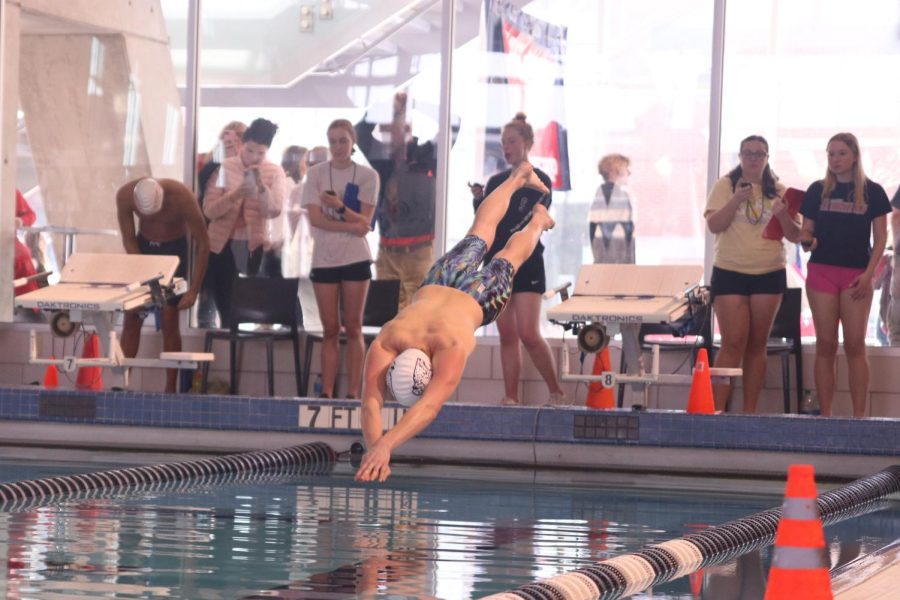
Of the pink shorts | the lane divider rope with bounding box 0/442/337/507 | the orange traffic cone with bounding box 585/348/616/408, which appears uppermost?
the pink shorts

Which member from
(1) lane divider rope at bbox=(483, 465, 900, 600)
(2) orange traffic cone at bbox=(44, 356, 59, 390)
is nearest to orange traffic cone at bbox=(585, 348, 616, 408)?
(1) lane divider rope at bbox=(483, 465, 900, 600)

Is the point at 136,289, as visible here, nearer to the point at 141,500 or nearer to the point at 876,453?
the point at 141,500

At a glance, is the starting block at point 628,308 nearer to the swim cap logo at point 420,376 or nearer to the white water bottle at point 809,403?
the white water bottle at point 809,403

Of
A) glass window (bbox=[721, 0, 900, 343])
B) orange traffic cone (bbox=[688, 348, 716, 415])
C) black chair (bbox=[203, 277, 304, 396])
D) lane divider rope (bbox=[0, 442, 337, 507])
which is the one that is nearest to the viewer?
lane divider rope (bbox=[0, 442, 337, 507])

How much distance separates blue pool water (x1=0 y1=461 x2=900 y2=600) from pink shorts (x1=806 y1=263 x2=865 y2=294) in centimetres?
131

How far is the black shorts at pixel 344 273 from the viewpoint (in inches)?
339

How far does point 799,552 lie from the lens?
9.43ft

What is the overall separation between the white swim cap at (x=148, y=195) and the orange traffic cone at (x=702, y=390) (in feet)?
11.6

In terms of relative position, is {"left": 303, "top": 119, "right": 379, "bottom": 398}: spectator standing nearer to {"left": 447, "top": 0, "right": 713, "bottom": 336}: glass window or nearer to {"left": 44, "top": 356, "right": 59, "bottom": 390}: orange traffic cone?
{"left": 447, "top": 0, "right": 713, "bottom": 336}: glass window

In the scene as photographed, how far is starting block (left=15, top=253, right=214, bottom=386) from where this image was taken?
319 inches

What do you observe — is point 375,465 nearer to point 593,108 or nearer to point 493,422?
point 493,422

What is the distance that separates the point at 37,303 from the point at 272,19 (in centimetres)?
302

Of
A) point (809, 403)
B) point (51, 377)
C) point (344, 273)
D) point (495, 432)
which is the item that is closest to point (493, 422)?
point (495, 432)

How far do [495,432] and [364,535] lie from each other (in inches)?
98.4
